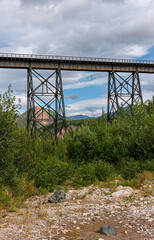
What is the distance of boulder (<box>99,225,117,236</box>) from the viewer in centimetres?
548

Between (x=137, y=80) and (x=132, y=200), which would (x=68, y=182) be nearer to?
(x=132, y=200)

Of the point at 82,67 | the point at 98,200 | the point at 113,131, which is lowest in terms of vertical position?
the point at 98,200

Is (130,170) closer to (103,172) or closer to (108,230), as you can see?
(103,172)

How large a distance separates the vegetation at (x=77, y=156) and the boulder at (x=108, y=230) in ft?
11.7

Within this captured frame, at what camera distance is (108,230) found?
5.56 meters

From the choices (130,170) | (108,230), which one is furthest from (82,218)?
(130,170)

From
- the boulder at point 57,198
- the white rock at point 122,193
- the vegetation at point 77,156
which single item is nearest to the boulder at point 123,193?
the white rock at point 122,193

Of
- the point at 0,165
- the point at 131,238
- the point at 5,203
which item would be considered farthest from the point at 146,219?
the point at 0,165

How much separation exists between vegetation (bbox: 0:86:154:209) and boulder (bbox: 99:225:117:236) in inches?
141

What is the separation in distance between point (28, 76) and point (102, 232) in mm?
19926

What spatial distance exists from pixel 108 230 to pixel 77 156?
8.80 m

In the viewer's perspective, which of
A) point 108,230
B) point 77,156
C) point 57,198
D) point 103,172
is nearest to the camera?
point 108,230

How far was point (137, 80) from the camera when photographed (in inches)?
1061

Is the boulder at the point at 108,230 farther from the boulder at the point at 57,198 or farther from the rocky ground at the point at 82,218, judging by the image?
the boulder at the point at 57,198
